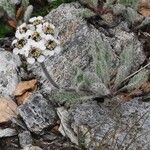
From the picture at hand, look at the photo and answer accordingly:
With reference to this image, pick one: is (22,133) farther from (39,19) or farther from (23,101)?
(39,19)

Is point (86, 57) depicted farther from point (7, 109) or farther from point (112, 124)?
point (7, 109)

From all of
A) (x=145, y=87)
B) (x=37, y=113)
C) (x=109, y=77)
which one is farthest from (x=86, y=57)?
(x=37, y=113)

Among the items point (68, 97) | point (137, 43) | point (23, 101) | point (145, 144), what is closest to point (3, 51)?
point (23, 101)

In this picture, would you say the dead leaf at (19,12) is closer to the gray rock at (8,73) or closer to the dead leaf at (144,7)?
the gray rock at (8,73)

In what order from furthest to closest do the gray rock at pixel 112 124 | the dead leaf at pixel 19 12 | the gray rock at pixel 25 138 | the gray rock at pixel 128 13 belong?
1. the dead leaf at pixel 19 12
2. the gray rock at pixel 128 13
3. the gray rock at pixel 25 138
4. the gray rock at pixel 112 124

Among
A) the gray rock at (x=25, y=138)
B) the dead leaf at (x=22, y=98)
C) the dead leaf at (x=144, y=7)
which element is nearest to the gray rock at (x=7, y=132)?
the gray rock at (x=25, y=138)
